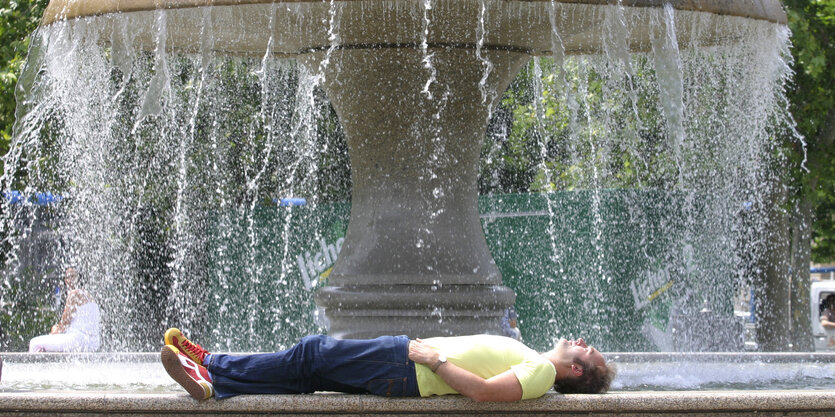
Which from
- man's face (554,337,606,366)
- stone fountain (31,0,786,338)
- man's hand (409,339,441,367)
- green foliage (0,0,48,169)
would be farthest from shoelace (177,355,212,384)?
green foliage (0,0,48,169)

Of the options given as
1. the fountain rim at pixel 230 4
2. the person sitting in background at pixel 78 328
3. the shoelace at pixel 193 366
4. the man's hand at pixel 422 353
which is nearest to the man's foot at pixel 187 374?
the shoelace at pixel 193 366

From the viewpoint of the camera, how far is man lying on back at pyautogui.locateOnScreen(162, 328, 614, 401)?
13.9ft

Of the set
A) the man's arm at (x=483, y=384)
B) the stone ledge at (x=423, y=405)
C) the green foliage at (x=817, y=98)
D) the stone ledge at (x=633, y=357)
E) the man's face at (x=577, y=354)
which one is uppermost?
the green foliage at (x=817, y=98)

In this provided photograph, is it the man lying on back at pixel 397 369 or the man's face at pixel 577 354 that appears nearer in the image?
the man lying on back at pixel 397 369

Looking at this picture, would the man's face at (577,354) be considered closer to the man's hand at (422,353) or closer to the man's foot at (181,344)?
the man's hand at (422,353)

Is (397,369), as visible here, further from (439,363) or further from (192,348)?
(192,348)

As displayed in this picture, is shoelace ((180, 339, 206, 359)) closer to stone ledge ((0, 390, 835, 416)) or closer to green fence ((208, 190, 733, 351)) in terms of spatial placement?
stone ledge ((0, 390, 835, 416))

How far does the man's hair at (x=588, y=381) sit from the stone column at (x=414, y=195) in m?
1.53

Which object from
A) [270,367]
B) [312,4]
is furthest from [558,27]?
[270,367]

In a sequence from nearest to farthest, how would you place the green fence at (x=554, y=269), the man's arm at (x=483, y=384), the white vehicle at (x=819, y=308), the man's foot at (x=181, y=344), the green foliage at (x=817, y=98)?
1. the man's arm at (x=483, y=384)
2. the man's foot at (x=181, y=344)
3. the green fence at (x=554, y=269)
4. the green foliage at (x=817, y=98)
5. the white vehicle at (x=819, y=308)

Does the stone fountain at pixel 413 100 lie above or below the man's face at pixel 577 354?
above

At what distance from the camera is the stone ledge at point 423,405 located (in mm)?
4223

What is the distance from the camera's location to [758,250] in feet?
49.6

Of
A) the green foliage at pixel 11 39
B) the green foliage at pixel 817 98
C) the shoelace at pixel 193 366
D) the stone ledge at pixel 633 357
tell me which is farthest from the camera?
the green foliage at pixel 11 39
